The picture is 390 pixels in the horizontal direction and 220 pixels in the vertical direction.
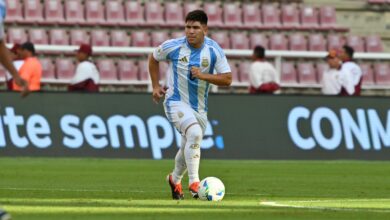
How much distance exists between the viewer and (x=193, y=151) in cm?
1302

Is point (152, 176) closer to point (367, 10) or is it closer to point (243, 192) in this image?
point (243, 192)

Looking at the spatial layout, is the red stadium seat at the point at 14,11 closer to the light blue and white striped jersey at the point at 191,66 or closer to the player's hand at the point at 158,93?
the light blue and white striped jersey at the point at 191,66

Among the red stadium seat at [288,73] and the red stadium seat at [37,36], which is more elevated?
the red stadium seat at [37,36]

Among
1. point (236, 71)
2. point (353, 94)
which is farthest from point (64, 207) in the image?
point (236, 71)

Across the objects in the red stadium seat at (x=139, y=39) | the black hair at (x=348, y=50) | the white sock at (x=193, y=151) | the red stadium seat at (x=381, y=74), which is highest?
the white sock at (x=193, y=151)

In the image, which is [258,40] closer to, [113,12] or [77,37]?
[113,12]

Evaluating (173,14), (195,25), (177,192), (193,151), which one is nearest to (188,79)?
(195,25)

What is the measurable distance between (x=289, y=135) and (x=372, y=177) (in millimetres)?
4298

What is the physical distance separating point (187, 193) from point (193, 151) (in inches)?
60.6

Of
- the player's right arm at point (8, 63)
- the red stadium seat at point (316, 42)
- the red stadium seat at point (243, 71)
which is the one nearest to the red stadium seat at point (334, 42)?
the red stadium seat at point (316, 42)

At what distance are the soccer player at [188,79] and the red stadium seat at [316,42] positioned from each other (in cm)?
1539

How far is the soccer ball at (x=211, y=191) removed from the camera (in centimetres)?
1273

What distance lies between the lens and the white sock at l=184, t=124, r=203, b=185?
511 inches

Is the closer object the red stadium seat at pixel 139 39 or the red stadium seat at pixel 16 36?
the red stadium seat at pixel 16 36
